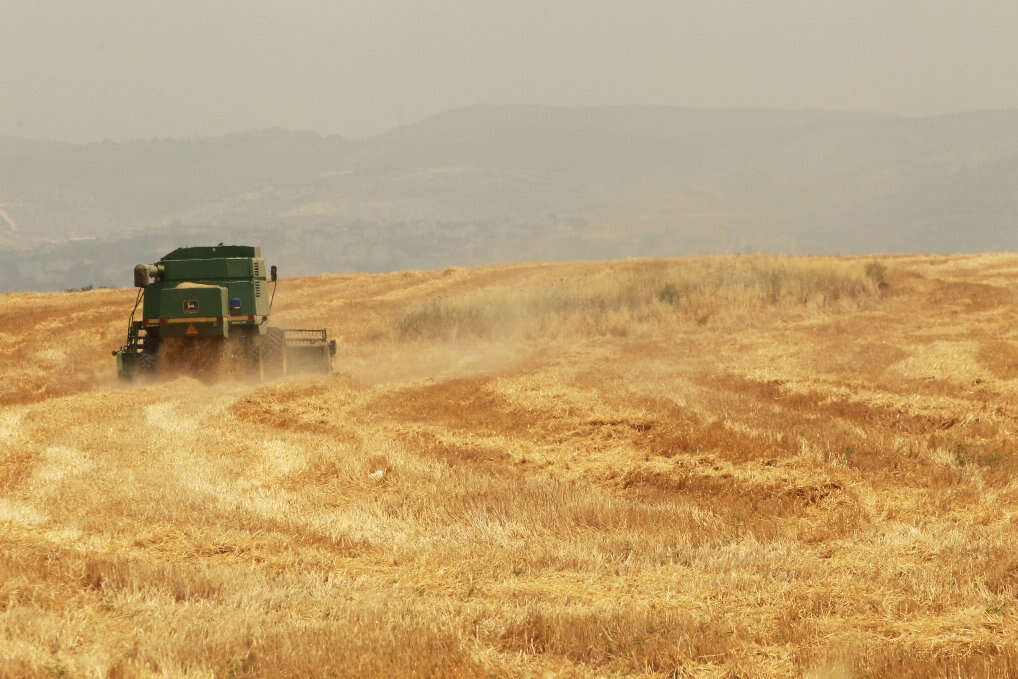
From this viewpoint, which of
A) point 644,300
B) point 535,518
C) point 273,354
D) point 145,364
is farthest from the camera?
point 644,300

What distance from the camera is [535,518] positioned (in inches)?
417

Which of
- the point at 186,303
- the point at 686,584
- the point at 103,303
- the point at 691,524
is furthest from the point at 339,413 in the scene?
the point at 103,303

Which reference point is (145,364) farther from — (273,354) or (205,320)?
(273,354)

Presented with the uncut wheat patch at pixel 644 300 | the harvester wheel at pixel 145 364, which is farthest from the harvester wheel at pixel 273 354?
the uncut wheat patch at pixel 644 300

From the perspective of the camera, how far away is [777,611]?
7.53 metres

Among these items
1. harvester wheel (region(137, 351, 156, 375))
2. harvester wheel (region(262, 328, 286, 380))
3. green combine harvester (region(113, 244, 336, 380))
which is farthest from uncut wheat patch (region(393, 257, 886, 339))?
harvester wheel (region(137, 351, 156, 375))

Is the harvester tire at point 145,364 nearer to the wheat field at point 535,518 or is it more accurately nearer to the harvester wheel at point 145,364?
the harvester wheel at point 145,364

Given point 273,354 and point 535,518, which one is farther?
point 273,354

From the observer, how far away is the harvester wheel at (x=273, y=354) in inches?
958

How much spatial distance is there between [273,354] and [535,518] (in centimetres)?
1523

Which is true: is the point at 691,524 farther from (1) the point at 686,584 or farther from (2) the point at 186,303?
(2) the point at 186,303

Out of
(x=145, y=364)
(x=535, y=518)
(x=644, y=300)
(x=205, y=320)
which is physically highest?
(x=205, y=320)

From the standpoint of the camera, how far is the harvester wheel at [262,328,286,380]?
24.3 metres

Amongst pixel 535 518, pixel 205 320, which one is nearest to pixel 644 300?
pixel 205 320
